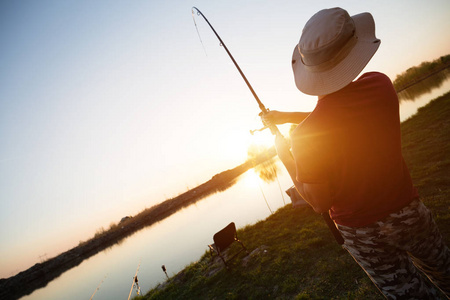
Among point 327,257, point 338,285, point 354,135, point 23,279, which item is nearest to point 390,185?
point 354,135

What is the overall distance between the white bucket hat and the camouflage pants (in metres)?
0.91

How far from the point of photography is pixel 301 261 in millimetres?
5262

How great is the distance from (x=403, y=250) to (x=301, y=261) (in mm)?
4689

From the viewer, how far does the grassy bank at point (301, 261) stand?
4.06 metres

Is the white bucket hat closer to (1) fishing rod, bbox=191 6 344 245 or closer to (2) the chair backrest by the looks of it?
(1) fishing rod, bbox=191 6 344 245

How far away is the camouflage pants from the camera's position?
1.23 metres

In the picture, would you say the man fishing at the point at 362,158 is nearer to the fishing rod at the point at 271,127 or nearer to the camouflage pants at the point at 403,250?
the camouflage pants at the point at 403,250

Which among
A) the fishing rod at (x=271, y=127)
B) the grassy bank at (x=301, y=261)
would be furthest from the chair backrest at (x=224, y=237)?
the fishing rod at (x=271, y=127)

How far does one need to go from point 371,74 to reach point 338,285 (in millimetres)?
4279

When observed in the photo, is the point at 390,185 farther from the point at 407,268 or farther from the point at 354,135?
the point at 407,268

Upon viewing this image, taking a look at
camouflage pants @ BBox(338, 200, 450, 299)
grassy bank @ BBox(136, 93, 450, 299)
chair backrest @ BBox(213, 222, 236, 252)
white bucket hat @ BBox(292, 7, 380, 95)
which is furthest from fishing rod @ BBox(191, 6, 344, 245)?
chair backrest @ BBox(213, 222, 236, 252)

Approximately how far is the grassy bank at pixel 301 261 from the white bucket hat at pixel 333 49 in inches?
153

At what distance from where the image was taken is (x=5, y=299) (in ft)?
79.5

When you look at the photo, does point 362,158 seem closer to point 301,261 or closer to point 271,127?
point 271,127
